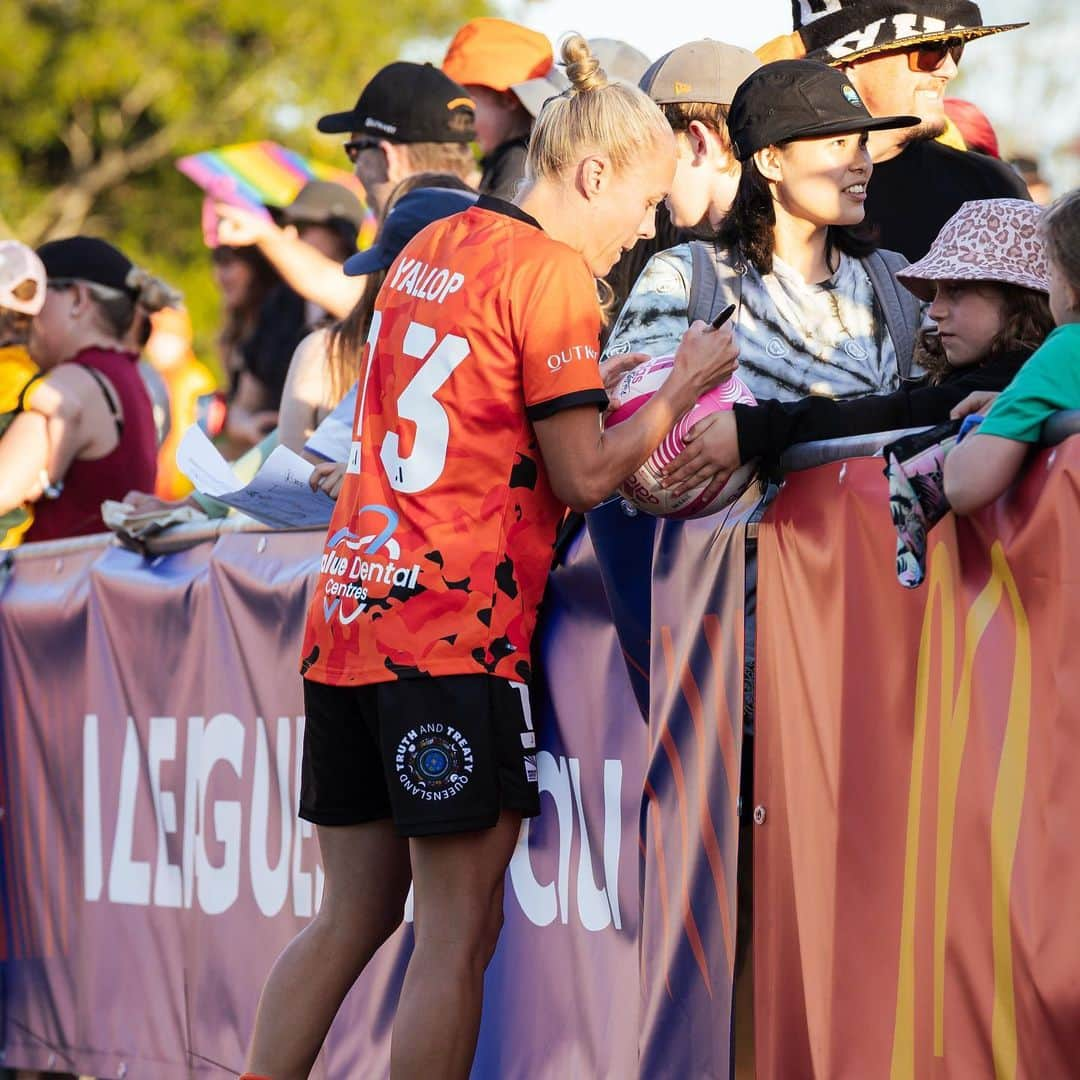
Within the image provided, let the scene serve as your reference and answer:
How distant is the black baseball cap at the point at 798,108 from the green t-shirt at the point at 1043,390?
56.7 inches

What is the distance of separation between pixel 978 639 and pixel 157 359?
8.35m

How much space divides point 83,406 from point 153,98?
77.9ft

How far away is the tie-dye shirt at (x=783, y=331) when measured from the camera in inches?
165

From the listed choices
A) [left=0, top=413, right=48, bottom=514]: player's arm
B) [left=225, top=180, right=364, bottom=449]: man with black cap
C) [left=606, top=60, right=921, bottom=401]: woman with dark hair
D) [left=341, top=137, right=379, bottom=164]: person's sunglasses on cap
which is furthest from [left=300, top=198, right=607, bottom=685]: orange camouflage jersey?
[left=225, top=180, right=364, bottom=449]: man with black cap

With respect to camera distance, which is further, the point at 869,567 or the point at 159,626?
the point at 159,626

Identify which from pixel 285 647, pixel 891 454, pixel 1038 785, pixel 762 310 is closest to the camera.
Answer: pixel 1038 785

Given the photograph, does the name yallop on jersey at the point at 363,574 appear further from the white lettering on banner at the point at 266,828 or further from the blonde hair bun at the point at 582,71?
the white lettering on banner at the point at 266,828

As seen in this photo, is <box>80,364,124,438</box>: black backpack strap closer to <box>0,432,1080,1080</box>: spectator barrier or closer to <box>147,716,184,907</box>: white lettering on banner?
<box>0,432,1080,1080</box>: spectator barrier

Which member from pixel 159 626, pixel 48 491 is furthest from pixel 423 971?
pixel 48 491

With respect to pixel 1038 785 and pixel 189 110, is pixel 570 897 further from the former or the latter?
pixel 189 110

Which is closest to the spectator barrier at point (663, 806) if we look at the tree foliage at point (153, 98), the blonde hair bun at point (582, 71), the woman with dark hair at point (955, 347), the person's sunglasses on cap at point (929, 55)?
the woman with dark hair at point (955, 347)

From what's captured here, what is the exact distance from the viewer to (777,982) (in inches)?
140

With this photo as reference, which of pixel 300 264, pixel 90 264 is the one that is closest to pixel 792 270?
pixel 90 264

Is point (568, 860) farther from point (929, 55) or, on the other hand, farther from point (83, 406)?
point (83, 406)
